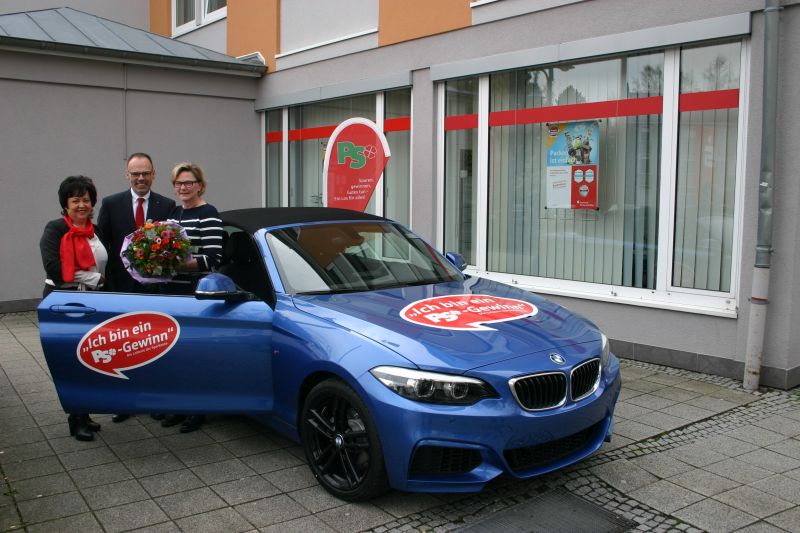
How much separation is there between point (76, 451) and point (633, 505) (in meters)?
3.62

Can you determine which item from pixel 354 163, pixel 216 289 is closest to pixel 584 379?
pixel 216 289

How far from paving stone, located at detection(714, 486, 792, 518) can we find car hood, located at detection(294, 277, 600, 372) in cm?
114

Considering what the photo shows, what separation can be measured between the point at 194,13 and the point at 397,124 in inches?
306

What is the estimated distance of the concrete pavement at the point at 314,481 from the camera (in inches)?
154

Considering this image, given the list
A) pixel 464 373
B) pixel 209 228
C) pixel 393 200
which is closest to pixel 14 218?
pixel 393 200

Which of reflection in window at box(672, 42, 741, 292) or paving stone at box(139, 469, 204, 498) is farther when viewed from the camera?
reflection in window at box(672, 42, 741, 292)

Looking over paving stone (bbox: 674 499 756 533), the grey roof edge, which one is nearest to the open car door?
paving stone (bbox: 674 499 756 533)

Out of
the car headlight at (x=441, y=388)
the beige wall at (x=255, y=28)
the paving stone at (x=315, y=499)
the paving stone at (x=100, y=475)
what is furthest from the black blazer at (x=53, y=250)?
the beige wall at (x=255, y=28)

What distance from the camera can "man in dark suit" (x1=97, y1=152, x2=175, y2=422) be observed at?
556 cm

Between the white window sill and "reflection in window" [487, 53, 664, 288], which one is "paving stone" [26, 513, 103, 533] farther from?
"reflection in window" [487, 53, 664, 288]

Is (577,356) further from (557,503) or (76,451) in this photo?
(76,451)

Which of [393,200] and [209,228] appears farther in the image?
[393,200]

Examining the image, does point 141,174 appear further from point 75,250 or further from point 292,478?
point 292,478

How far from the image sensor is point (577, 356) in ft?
13.5
